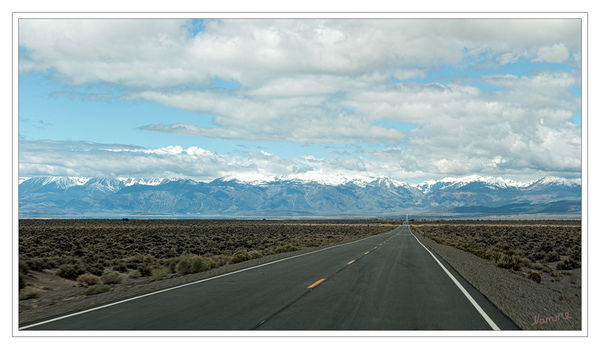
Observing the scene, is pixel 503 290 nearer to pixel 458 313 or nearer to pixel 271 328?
pixel 458 313

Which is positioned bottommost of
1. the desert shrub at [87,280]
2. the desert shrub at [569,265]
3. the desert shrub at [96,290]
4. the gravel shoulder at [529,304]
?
the desert shrub at [569,265]

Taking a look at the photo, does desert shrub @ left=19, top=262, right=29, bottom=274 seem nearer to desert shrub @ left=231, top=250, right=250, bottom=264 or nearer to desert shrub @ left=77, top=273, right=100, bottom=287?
desert shrub @ left=77, top=273, right=100, bottom=287

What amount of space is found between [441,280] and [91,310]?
10016 mm

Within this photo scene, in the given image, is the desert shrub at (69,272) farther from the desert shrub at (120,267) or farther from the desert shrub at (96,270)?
the desert shrub at (120,267)

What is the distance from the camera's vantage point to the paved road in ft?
28.1

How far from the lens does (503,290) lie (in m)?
12.9

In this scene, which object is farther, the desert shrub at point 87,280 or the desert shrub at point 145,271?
the desert shrub at point 145,271

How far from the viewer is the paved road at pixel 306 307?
8562 mm

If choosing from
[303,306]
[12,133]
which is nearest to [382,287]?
[303,306]

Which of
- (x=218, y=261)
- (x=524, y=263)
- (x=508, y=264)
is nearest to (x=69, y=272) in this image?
(x=218, y=261)

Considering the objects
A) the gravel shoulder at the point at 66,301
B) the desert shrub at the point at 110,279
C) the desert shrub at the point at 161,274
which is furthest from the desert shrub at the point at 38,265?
the desert shrub at the point at 161,274

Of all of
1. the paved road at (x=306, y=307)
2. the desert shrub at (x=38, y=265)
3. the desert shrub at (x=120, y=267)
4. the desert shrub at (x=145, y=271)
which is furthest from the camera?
the desert shrub at (x=120, y=267)
